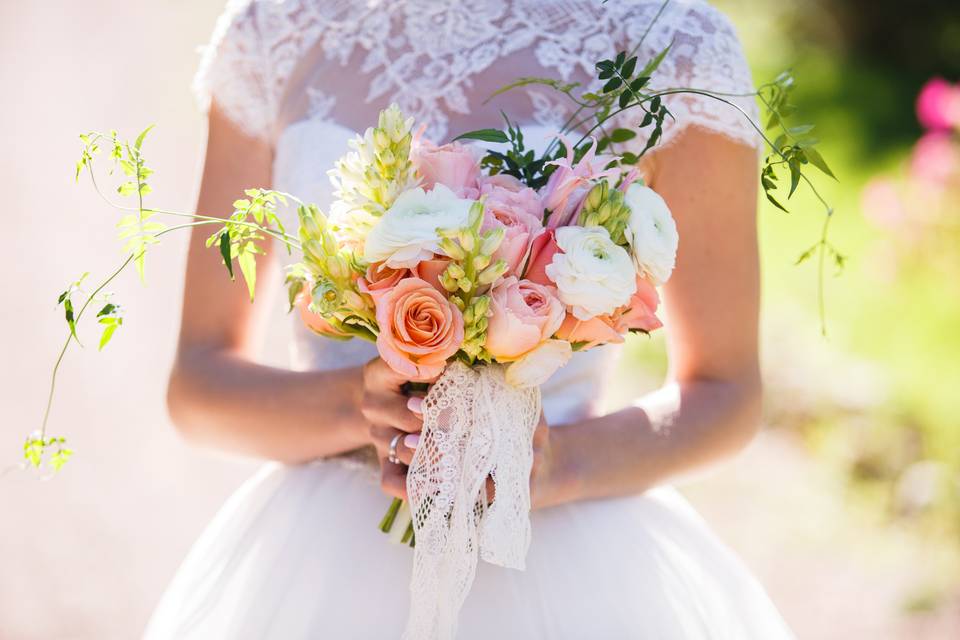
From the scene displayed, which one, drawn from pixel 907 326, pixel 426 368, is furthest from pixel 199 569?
pixel 907 326

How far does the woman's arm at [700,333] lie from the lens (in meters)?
2.03

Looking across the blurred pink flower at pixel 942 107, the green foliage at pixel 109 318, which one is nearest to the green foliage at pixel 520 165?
the green foliage at pixel 109 318

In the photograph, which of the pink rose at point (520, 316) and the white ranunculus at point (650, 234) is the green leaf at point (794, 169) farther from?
the pink rose at point (520, 316)

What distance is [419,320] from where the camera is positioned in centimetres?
145

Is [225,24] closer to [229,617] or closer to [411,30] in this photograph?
[411,30]

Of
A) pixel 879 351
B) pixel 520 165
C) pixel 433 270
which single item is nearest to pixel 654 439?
pixel 520 165

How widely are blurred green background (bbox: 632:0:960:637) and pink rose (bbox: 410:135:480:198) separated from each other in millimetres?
3418

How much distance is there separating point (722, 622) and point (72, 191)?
612 centimetres

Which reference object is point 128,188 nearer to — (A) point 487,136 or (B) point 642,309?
(A) point 487,136

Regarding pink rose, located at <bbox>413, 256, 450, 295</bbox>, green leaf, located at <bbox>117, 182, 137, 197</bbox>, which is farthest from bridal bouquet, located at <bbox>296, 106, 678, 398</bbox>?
green leaf, located at <bbox>117, 182, 137, 197</bbox>

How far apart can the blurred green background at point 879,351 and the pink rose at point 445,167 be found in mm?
3418

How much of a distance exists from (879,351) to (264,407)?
583 cm

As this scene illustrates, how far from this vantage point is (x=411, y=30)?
2.20 m

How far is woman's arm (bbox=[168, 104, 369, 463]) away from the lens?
6.61 ft
